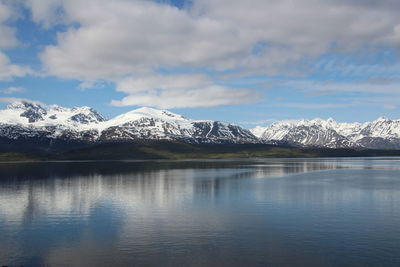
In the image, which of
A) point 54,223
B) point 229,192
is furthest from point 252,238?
point 229,192

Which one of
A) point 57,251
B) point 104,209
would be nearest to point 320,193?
point 104,209

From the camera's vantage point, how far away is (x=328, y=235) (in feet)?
160

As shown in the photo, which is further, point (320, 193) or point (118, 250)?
point (320, 193)

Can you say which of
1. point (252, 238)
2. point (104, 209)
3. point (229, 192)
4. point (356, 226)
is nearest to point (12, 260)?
point (252, 238)

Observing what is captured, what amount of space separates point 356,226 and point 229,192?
42482mm

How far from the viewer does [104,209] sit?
2768 inches

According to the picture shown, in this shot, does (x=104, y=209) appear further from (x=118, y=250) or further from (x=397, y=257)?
(x=397, y=257)

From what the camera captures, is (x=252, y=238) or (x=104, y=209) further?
(x=104, y=209)

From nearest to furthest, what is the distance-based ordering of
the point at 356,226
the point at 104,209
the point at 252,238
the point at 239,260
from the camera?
the point at 239,260, the point at 252,238, the point at 356,226, the point at 104,209

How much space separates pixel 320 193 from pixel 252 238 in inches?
1827

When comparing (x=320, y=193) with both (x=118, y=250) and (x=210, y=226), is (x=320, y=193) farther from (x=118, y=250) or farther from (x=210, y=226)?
(x=118, y=250)

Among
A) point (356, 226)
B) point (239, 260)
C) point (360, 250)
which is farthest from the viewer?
point (356, 226)

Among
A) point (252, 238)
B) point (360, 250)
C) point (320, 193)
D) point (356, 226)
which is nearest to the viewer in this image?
point (360, 250)

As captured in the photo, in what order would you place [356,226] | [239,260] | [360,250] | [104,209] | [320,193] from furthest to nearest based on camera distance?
[320,193], [104,209], [356,226], [360,250], [239,260]
